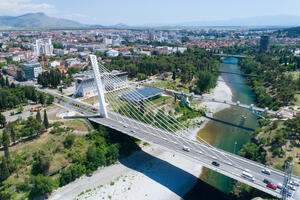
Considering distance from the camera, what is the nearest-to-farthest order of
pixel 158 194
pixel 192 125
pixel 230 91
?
1. pixel 158 194
2. pixel 192 125
3. pixel 230 91

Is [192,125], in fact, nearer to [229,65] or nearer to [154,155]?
[154,155]

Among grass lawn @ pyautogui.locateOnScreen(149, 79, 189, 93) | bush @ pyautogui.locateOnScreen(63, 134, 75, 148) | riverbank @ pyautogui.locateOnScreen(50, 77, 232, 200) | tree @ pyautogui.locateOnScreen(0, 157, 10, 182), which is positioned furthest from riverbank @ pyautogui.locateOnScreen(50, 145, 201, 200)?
grass lawn @ pyautogui.locateOnScreen(149, 79, 189, 93)

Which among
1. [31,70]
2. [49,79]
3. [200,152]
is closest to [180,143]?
[200,152]

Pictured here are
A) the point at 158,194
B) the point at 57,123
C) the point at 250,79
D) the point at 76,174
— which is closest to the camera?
the point at 158,194

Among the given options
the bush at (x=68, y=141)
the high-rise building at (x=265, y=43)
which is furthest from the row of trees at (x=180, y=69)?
the high-rise building at (x=265, y=43)

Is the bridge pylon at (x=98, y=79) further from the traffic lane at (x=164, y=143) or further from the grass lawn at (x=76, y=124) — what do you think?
the grass lawn at (x=76, y=124)

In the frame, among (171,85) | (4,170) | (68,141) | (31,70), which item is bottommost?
(4,170)

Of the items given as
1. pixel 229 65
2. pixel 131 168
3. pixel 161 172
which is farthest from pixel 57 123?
pixel 229 65

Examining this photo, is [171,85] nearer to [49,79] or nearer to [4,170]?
[49,79]
